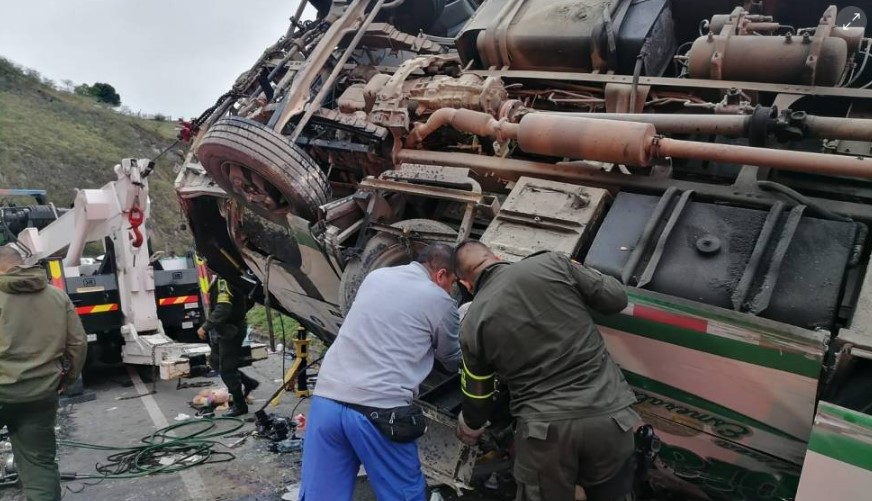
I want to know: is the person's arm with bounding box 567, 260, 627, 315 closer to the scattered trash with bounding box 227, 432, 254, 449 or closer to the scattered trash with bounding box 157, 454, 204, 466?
the scattered trash with bounding box 157, 454, 204, 466

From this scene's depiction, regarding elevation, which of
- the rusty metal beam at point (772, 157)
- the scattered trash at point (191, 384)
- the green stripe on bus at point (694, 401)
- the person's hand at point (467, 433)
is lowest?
the scattered trash at point (191, 384)

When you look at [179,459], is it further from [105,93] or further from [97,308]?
[105,93]

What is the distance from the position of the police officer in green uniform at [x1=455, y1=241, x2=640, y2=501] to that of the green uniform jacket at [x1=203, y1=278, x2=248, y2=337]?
4.01 metres

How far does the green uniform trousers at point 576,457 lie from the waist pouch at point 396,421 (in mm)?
410

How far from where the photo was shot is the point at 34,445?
12.8ft

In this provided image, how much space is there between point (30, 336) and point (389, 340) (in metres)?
2.36

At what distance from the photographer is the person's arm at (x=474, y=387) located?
8.70 ft

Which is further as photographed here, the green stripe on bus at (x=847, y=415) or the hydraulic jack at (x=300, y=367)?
the hydraulic jack at (x=300, y=367)

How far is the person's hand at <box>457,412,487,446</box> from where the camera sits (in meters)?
2.90

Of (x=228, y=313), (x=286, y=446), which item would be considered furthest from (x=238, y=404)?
(x=286, y=446)

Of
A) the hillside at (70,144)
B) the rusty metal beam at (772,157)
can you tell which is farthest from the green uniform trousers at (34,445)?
the hillside at (70,144)

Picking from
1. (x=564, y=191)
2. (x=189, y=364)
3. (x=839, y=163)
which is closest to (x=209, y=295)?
(x=189, y=364)

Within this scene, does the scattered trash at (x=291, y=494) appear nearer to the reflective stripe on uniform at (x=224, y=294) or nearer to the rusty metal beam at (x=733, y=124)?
the reflective stripe on uniform at (x=224, y=294)

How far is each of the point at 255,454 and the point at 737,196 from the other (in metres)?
3.66
